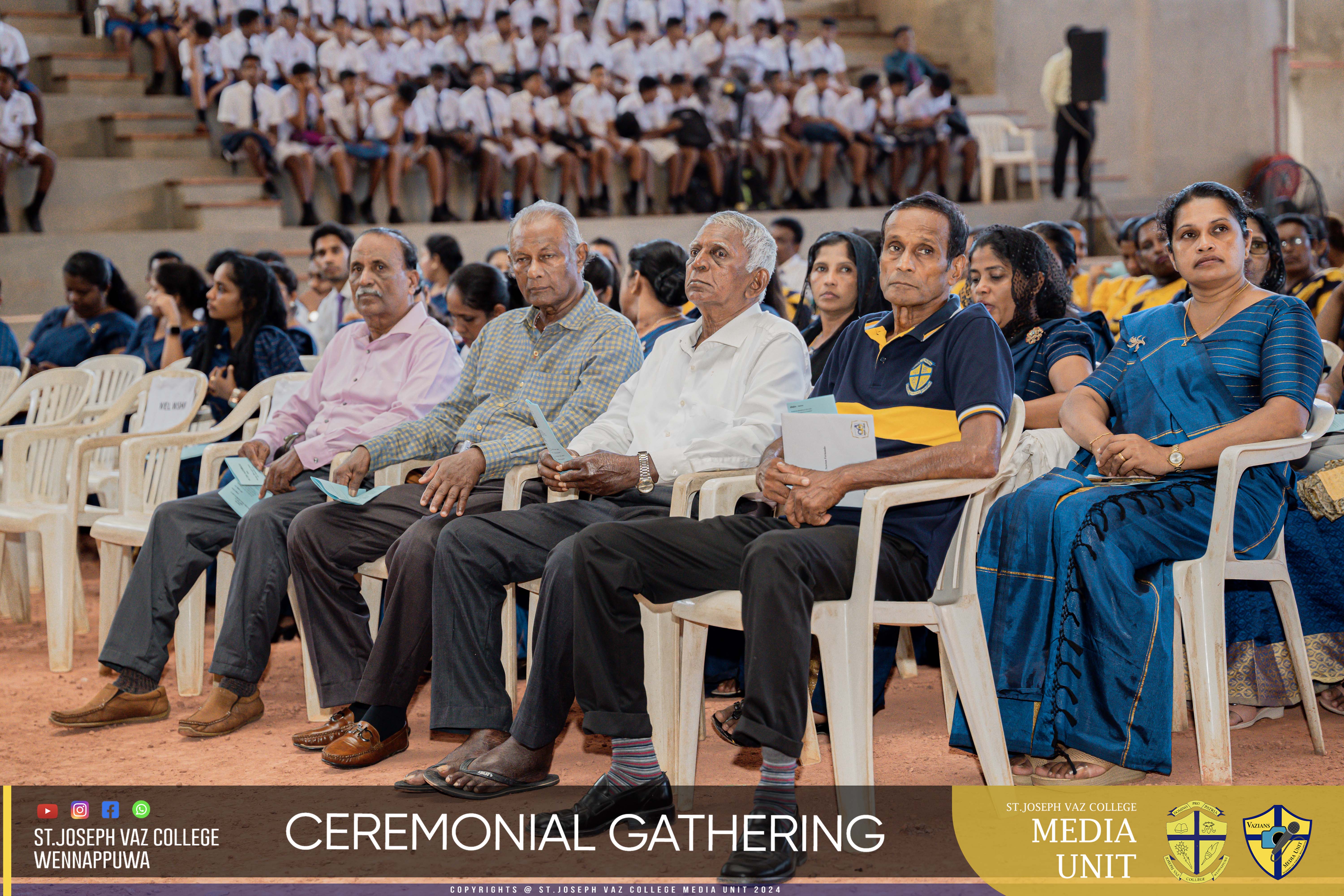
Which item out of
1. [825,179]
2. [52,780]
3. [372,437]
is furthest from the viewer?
[825,179]

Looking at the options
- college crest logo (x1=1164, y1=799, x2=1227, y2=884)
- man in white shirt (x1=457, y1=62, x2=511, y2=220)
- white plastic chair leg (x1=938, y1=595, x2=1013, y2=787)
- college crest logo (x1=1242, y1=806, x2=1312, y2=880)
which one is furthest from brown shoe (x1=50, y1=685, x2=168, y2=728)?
man in white shirt (x1=457, y1=62, x2=511, y2=220)

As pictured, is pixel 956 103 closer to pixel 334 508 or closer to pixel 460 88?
pixel 460 88

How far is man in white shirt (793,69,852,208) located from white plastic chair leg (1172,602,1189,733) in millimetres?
8455

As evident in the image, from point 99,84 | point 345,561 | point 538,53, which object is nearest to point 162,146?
point 99,84

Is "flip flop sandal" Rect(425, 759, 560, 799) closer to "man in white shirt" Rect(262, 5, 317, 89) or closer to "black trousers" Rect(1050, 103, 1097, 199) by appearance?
"man in white shirt" Rect(262, 5, 317, 89)

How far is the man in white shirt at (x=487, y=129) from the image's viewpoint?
32.5 ft

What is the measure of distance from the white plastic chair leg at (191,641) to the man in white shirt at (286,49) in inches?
274

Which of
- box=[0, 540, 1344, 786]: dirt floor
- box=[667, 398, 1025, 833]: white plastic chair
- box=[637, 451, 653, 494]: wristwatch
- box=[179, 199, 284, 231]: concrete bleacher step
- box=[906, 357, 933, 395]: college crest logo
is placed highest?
box=[179, 199, 284, 231]: concrete bleacher step

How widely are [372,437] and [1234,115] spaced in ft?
37.4

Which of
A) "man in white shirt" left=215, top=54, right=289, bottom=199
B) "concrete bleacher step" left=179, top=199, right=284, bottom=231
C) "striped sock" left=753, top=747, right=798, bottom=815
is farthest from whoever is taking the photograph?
"man in white shirt" left=215, top=54, right=289, bottom=199

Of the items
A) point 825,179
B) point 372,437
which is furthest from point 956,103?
point 372,437

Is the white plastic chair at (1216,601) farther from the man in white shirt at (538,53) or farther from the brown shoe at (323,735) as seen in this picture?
the man in white shirt at (538,53)

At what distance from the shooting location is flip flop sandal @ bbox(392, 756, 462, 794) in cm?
270

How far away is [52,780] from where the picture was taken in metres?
2.91
